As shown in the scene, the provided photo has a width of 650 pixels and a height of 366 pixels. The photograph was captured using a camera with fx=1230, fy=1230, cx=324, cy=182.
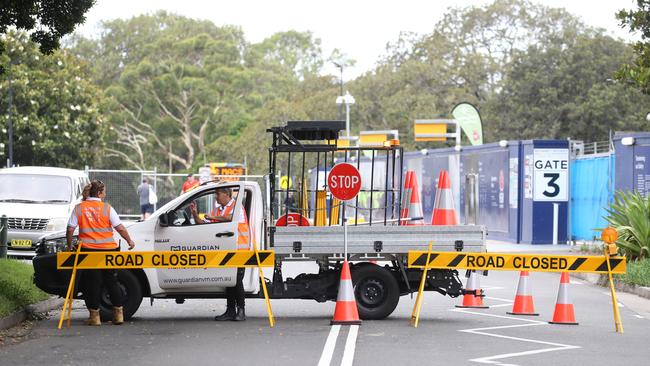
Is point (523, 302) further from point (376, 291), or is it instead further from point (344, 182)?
point (344, 182)

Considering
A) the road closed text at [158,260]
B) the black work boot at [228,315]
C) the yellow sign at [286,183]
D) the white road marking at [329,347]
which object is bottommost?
the white road marking at [329,347]

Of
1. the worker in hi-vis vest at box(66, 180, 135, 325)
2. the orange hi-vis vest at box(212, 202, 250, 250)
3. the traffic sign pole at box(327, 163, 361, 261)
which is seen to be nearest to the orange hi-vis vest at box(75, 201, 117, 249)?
the worker in hi-vis vest at box(66, 180, 135, 325)

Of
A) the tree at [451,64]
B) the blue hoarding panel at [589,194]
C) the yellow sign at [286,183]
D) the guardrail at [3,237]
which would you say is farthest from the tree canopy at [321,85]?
the guardrail at [3,237]

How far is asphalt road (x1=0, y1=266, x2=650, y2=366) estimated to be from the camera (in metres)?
11.9

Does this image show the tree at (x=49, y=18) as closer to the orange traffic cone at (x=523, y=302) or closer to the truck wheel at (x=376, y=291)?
the truck wheel at (x=376, y=291)

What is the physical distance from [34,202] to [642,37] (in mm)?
13531

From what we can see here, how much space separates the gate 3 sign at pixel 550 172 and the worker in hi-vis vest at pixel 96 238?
20.1 metres

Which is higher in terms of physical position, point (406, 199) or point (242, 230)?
point (406, 199)

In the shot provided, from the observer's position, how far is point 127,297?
15.4 metres

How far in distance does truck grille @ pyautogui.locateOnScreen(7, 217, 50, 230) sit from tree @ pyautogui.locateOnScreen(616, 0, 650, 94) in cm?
1236

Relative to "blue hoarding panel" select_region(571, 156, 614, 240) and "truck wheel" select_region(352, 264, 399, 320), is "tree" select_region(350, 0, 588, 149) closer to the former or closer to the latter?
"blue hoarding panel" select_region(571, 156, 614, 240)

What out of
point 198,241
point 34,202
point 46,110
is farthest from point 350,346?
point 46,110

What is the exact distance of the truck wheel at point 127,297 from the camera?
15.4 meters

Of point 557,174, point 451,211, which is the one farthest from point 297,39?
point 451,211
